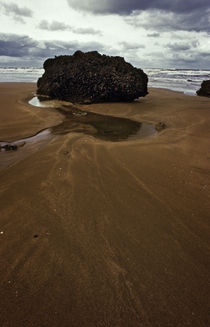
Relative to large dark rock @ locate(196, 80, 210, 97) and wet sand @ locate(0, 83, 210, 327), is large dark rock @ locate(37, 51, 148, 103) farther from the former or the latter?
large dark rock @ locate(196, 80, 210, 97)

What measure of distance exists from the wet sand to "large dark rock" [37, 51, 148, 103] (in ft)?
31.0

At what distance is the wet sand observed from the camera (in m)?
1.53

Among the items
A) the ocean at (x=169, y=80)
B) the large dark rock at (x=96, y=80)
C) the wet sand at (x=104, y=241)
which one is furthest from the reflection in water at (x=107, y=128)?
the ocean at (x=169, y=80)

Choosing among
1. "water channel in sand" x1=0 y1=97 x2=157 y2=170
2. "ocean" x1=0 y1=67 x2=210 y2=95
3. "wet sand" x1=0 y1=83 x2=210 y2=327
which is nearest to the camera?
"wet sand" x1=0 y1=83 x2=210 y2=327

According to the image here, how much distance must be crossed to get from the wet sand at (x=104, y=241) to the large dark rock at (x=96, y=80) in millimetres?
9446

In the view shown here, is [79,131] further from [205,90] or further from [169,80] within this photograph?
[169,80]

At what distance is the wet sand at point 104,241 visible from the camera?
153 cm

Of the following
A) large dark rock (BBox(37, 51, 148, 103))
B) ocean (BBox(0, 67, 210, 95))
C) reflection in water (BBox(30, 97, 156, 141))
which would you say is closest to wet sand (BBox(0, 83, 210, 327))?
reflection in water (BBox(30, 97, 156, 141))

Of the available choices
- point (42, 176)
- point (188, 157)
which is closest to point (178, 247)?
point (42, 176)

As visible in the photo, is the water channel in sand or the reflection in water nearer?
the water channel in sand

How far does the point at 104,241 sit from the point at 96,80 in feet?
40.2

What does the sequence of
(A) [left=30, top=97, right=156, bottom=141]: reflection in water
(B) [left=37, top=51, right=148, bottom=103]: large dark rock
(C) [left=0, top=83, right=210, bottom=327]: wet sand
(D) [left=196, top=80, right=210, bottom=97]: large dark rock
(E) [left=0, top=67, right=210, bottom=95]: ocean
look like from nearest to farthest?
1. (C) [left=0, top=83, right=210, bottom=327]: wet sand
2. (A) [left=30, top=97, right=156, bottom=141]: reflection in water
3. (B) [left=37, top=51, right=148, bottom=103]: large dark rock
4. (D) [left=196, top=80, right=210, bottom=97]: large dark rock
5. (E) [left=0, top=67, right=210, bottom=95]: ocean

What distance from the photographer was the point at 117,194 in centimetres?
299

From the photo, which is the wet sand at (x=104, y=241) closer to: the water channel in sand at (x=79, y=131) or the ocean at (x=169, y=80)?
the water channel in sand at (x=79, y=131)
